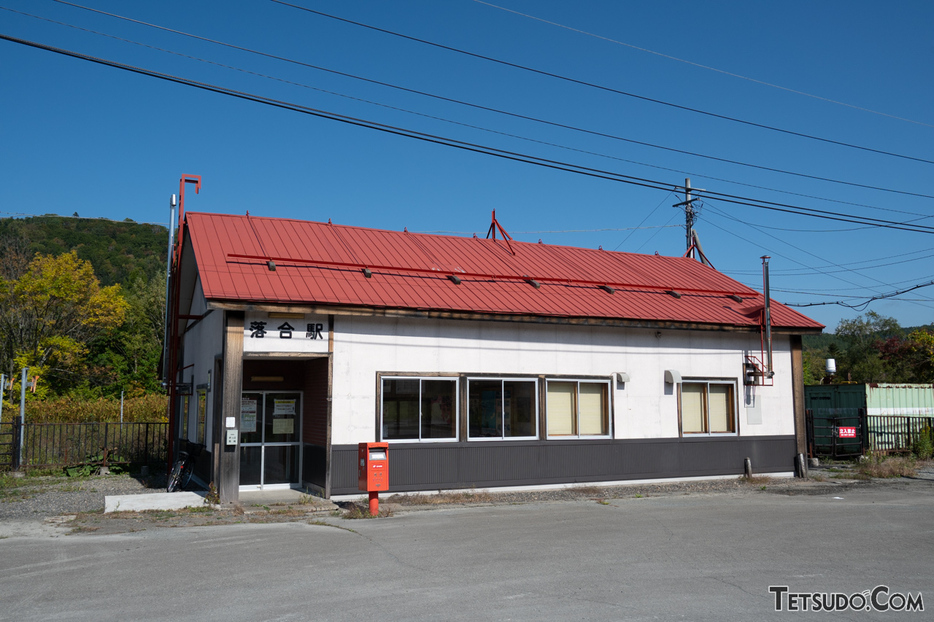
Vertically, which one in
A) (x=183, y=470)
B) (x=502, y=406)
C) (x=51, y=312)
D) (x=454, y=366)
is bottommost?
(x=183, y=470)

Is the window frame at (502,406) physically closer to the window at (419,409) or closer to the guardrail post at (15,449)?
the window at (419,409)

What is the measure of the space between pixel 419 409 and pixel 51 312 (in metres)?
37.9

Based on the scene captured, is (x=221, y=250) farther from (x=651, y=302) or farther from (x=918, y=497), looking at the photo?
(x=918, y=497)

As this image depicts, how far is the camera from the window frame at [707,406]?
1859cm

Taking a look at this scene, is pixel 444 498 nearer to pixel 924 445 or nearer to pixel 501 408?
pixel 501 408

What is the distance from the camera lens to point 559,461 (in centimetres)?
1695

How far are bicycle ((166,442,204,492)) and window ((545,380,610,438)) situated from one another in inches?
319

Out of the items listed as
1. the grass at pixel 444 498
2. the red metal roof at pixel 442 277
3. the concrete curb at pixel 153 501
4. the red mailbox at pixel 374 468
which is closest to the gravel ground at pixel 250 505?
the grass at pixel 444 498

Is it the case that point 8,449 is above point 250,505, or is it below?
above

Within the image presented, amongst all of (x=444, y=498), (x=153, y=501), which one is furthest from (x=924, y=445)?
(x=153, y=501)

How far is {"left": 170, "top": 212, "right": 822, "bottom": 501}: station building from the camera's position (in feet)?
49.2

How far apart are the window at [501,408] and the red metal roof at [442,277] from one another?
1.70 meters

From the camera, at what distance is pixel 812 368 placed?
189 feet

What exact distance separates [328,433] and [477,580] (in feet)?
24.8
